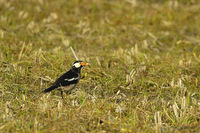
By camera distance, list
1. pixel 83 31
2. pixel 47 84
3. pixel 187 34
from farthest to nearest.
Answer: pixel 187 34
pixel 83 31
pixel 47 84

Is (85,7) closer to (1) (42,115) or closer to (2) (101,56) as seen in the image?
(2) (101,56)

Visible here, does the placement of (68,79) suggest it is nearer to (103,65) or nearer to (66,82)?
(66,82)

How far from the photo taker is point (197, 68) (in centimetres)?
614

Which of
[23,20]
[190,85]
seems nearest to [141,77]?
[190,85]

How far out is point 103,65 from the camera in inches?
244

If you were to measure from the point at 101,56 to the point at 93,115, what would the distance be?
8.60ft

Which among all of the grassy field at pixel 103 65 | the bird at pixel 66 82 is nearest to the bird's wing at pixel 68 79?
the bird at pixel 66 82

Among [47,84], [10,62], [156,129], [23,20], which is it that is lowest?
[156,129]

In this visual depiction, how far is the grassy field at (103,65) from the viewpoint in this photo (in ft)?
13.2

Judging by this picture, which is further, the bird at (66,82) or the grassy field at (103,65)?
the bird at (66,82)

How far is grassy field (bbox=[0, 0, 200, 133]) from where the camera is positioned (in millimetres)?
4035

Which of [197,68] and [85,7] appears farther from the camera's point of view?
[85,7]

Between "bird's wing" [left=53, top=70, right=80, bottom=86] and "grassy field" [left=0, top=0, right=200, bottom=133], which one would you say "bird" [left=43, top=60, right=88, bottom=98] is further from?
"grassy field" [left=0, top=0, right=200, bottom=133]

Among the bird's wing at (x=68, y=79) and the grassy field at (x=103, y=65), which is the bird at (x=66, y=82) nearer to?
the bird's wing at (x=68, y=79)
